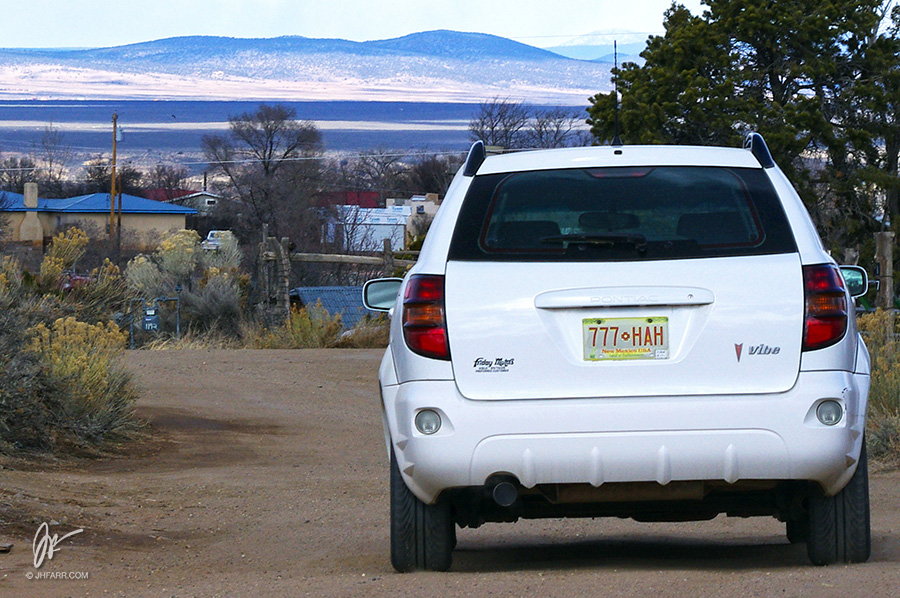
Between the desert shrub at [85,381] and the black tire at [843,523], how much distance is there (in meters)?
7.15

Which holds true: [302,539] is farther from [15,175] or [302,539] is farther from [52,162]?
[52,162]

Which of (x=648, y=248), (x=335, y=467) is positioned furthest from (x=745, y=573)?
(x=335, y=467)

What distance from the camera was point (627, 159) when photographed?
5.23m

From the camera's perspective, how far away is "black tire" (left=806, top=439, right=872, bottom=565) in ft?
16.4

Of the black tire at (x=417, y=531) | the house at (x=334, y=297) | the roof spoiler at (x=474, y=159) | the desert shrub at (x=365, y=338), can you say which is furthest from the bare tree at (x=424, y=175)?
the black tire at (x=417, y=531)

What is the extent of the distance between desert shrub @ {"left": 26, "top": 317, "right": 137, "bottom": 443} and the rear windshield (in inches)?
251

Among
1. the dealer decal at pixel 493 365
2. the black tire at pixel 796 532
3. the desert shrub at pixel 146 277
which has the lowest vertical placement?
the desert shrub at pixel 146 277

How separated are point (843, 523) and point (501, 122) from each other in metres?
61.7

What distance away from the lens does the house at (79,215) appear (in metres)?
68.9

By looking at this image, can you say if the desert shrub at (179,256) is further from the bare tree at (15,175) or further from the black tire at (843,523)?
the bare tree at (15,175)

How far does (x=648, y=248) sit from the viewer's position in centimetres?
475

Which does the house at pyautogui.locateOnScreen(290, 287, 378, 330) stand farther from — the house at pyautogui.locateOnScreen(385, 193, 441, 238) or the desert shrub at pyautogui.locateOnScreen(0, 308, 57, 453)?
the house at pyautogui.locateOnScreen(385, 193, 441, 238)

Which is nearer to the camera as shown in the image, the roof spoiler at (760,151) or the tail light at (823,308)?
the tail light at (823,308)
